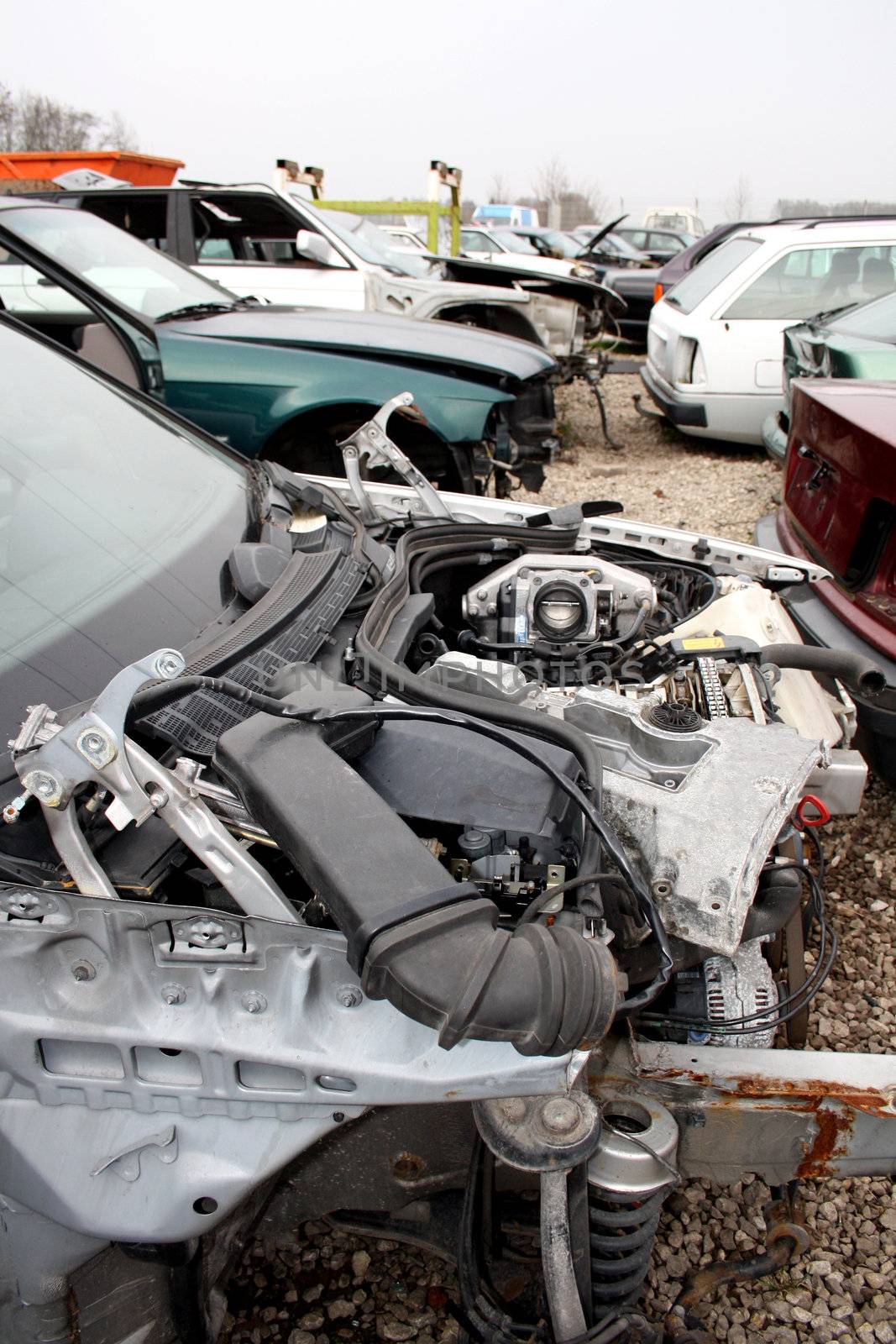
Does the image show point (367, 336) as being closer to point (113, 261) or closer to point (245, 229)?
point (113, 261)

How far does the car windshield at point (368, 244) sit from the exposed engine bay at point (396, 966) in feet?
20.5

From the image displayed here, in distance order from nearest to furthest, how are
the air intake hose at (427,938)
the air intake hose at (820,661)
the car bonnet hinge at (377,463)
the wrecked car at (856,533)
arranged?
1. the air intake hose at (427,938)
2. the air intake hose at (820,661)
3. the wrecked car at (856,533)
4. the car bonnet hinge at (377,463)

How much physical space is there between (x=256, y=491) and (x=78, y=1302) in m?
1.79

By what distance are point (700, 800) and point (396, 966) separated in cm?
65

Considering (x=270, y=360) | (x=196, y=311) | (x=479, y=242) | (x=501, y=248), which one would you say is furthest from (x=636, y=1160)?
(x=479, y=242)

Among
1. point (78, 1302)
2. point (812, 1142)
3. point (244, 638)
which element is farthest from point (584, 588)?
point (78, 1302)

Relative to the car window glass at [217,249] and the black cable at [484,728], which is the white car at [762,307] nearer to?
the car window glass at [217,249]

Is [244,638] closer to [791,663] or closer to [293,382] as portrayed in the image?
[791,663]

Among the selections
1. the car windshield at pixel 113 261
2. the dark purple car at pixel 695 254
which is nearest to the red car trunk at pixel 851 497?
the car windshield at pixel 113 261

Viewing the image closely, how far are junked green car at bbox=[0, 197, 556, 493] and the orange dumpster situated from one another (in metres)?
5.54

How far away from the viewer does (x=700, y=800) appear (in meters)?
1.49

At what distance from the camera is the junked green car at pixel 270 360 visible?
4.15 meters

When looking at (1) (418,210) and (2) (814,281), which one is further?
(1) (418,210)

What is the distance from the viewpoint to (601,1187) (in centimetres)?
129
